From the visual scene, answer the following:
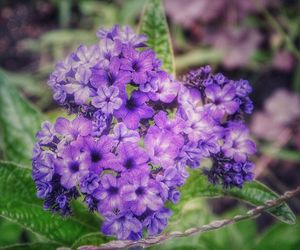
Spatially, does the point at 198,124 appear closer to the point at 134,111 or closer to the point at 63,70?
the point at 134,111

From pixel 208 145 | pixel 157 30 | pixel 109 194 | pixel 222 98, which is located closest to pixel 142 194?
pixel 109 194

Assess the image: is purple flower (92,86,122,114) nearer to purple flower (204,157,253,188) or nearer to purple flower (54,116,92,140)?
purple flower (54,116,92,140)

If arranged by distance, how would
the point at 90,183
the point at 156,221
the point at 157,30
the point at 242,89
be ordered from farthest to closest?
the point at 157,30 → the point at 242,89 → the point at 156,221 → the point at 90,183

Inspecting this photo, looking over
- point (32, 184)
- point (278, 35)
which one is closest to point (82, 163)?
point (32, 184)

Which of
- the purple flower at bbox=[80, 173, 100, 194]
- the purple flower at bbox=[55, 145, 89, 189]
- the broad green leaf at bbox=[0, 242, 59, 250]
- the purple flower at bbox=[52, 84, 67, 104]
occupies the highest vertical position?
the purple flower at bbox=[52, 84, 67, 104]

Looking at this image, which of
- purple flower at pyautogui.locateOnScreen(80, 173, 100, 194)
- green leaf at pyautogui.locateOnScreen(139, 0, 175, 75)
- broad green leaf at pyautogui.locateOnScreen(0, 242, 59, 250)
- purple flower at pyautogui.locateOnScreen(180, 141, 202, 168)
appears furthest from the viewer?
green leaf at pyautogui.locateOnScreen(139, 0, 175, 75)

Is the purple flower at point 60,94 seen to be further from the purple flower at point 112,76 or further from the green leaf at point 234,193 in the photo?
the green leaf at point 234,193

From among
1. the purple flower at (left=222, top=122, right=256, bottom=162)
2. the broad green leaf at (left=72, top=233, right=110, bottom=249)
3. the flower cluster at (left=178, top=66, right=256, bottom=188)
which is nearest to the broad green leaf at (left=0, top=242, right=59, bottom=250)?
the broad green leaf at (left=72, top=233, right=110, bottom=249)

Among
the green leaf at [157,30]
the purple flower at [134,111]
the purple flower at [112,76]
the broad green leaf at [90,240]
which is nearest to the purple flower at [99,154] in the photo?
the purple flower at [134,111]
